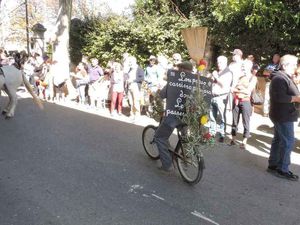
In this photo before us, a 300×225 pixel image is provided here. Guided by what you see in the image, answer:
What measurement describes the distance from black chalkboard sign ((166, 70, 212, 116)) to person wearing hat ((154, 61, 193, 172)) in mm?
29

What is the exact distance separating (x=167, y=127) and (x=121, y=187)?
43.9 inches

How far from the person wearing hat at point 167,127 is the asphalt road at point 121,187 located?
0.24 metres

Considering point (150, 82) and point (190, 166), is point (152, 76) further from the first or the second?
point (190, 166)

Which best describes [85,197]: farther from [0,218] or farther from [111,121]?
[111,121]

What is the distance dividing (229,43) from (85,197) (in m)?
9.48

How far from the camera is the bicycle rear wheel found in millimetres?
6900

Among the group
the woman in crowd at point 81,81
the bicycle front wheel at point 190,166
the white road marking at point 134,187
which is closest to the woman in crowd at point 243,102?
the bicycle front wheel at point 190,166

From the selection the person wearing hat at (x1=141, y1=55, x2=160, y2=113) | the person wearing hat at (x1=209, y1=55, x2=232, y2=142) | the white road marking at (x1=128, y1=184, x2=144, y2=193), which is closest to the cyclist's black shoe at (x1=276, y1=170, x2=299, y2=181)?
the person wearing hat at (x1=209, y1=55, x2=232, y2=142)

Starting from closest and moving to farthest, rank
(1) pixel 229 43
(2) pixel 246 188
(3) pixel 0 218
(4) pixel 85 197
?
1. (3) pixel 0 218
2. (4) pixel 85 197
3. (2) pixel 246 188
4. (1) pixel 229 43

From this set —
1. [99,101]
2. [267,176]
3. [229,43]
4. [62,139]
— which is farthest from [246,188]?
[229,43]

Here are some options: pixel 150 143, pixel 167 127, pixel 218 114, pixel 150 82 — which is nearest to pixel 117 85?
pixel 150 82

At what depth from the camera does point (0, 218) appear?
4.52m

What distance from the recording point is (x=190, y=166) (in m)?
Answer: 5.89

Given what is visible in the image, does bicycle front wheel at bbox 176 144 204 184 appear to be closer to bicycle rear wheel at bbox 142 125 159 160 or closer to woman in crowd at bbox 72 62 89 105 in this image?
bicycle rear wheel at bbox 142 125 159 160
